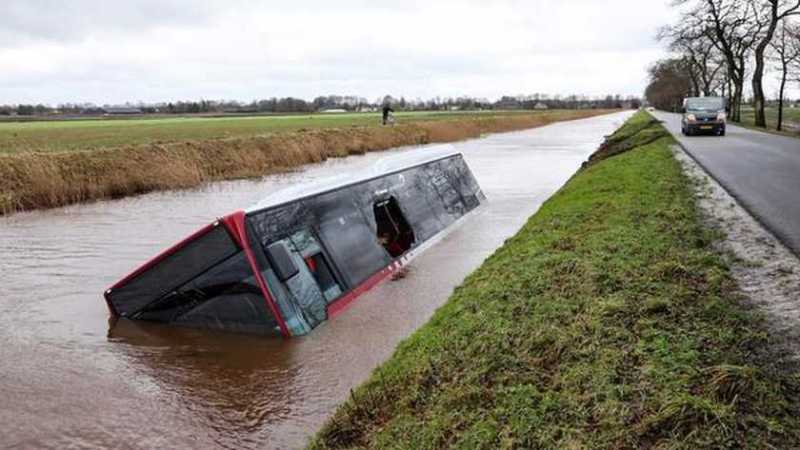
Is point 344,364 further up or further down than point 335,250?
further down

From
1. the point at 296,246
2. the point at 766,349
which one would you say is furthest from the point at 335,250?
the point at 766,349

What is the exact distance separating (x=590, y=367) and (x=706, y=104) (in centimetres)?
2935

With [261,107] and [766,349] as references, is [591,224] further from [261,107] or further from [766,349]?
[261,107]

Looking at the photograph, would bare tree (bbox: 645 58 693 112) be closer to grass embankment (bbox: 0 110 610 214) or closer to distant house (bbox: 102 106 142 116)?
grass embankment (bbox: 0 110 610 214)

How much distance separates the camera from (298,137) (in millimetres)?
34531

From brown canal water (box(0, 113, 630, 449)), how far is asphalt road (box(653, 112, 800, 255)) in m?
4.50

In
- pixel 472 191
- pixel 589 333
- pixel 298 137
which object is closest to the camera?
pixel 589 333

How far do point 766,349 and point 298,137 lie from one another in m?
31.3

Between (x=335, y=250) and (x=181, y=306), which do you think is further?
(x=335, y=250)

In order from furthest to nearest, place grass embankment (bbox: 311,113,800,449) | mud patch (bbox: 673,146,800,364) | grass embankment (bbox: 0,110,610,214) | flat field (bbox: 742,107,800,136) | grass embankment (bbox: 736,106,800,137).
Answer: flat field (bbox: 742,107,800,136) → grass embankment (bbox: 736,106,800,137) → grass embankment (bbox: 0,110,610,214) → mud patch (bbox: 673,146,800,364) → grass embankment (bbox: 311,113,800,449)

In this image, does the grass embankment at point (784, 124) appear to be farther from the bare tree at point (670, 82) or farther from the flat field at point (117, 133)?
the flat field at point (117, 133)

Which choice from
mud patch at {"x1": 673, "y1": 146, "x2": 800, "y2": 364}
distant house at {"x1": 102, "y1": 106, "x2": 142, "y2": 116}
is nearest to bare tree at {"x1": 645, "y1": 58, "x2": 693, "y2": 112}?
mud patch at {"x1": 673, "y1": 146, "x2": 800, "y2": 364}

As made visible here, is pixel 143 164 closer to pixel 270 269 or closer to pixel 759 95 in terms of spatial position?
pixel 270 269

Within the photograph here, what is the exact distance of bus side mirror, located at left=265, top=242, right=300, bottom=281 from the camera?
27.5ft
